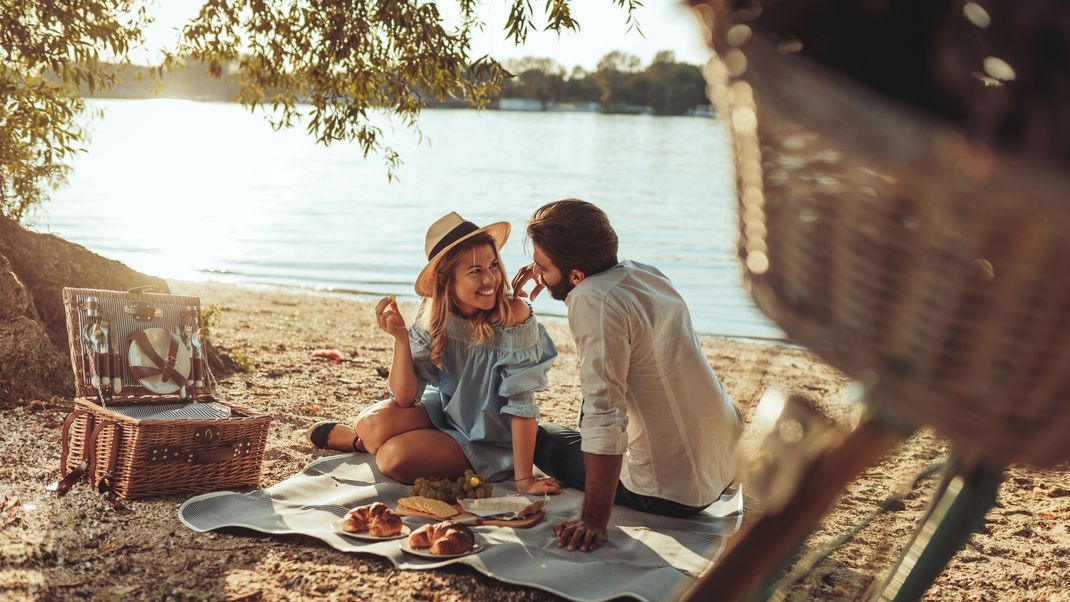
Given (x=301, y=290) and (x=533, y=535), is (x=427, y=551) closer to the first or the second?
(x=533, y=535)

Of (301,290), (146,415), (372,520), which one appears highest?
(146,415)

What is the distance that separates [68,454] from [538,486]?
2216 millimetres

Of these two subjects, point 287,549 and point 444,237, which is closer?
point 287,549

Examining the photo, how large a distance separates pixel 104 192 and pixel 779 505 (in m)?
33.1

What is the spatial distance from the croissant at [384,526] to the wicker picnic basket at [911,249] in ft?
10.9

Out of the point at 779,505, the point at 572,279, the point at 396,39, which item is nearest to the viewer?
the point at 779,505

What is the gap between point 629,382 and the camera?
3963 millimetres

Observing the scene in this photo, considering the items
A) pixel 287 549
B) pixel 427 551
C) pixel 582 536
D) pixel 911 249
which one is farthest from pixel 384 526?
pixel 911 249

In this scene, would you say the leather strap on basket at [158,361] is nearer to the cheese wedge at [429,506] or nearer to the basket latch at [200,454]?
the basket latch at [200,454]

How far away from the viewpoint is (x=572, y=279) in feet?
13.0

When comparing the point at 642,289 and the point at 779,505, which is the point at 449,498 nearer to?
the point at 642,289

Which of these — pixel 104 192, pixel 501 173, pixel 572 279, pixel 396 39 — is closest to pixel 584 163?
pixel 501 173

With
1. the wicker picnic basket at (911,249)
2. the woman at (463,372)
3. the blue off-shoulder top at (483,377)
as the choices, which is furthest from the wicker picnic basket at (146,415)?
the wicker picnic basket at (911,249)

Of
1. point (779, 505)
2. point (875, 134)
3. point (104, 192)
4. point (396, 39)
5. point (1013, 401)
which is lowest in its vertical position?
point (104, 192)
